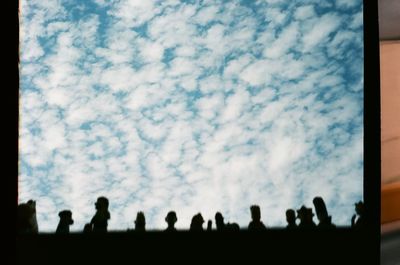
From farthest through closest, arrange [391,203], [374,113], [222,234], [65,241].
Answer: [391,203] → [222,234] → [65,241] → [374,113]

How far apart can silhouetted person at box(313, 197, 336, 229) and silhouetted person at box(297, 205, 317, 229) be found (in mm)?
34

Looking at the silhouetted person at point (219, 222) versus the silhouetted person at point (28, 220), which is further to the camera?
the silhouetted person at point (219, 222)

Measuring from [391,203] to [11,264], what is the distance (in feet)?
8.61

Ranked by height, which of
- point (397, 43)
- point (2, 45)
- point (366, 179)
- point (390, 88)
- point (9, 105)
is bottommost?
point (366, 179)

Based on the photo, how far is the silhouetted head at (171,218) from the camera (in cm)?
184

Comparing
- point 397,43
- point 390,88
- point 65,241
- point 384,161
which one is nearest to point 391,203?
point 384,161

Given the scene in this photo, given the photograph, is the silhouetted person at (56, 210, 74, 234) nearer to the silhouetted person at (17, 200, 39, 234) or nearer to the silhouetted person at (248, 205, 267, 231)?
the silhouetted person at (17, 200, 39, 234)

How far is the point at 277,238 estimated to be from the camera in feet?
5.59

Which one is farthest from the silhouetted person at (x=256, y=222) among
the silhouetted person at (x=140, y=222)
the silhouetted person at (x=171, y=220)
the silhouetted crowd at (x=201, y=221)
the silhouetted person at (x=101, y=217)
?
the silhouetted person at (x=101, y=217)

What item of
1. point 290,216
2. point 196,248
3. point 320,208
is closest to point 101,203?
point 196,248

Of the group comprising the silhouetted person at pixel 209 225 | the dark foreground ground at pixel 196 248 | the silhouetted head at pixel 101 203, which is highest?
the silhouetted head at pixel 101 203

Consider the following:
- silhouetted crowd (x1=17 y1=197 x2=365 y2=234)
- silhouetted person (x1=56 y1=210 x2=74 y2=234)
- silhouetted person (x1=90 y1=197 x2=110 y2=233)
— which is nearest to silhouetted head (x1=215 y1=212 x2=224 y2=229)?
silhouetted crowd (x1=17 y1=197 x2=365 y2=234)

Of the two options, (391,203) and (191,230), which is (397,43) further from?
(191,230)

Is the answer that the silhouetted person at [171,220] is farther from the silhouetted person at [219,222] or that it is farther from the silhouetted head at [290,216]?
the silhouetted head at [290,216]
